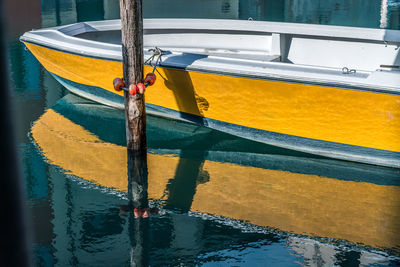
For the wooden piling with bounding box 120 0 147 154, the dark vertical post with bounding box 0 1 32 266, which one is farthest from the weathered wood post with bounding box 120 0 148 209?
the dark vertical post with bounding box 0 1 32 266

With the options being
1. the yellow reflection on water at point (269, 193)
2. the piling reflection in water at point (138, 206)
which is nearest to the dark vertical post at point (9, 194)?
the piling reflection in water at point (138, 206)

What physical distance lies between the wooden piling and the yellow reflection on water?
53 cm

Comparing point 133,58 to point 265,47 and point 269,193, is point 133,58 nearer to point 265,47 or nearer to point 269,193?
point 269,193

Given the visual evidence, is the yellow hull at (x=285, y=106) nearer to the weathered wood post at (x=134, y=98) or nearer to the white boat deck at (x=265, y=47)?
the white boat deck at (x=265, y=47)

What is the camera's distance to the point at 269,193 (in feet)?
15.3

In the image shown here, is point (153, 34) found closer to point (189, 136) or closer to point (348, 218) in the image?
point (189, 136)

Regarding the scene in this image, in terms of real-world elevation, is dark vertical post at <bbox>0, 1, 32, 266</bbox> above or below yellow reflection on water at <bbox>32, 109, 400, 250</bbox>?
above

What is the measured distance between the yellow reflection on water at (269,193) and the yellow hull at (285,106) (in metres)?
0.52

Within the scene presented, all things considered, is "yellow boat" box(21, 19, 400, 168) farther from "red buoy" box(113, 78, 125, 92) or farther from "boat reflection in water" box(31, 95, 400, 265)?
"red buoy" box(113, 78, 125, 92)

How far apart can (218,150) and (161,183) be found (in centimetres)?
113

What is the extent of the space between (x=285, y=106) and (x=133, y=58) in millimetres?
1779

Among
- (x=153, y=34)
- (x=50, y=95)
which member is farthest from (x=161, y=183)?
(x=50, y=95)

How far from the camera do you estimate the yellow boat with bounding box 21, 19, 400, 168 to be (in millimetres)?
4824

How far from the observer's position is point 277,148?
19.0ft
